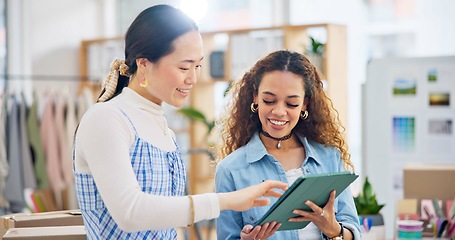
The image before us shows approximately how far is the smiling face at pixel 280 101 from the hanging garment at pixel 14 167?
3524mm

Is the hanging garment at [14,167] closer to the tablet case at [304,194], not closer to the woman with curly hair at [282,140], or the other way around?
the woman with curly hair at [282,140]

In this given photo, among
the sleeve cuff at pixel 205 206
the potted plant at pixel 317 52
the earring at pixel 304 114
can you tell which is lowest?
the sleeve cuff at pixel 205 206

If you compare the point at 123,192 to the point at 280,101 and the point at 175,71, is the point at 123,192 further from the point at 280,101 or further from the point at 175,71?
the point at 280,101

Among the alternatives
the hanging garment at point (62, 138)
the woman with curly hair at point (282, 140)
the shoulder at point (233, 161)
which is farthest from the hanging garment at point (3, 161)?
the shoulder at point (233, 161)

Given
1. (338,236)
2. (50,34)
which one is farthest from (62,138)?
(338,236)

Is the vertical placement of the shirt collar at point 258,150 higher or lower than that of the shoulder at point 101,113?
lower

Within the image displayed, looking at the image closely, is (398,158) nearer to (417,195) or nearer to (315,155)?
(417,195)

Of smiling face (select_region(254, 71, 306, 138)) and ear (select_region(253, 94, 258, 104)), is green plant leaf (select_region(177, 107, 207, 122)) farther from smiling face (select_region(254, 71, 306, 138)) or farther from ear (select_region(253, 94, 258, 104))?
smiling face (select_region(254, 71, 306, 138))

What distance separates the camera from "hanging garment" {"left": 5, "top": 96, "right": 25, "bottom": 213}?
5184mm

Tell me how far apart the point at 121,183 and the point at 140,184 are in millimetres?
102

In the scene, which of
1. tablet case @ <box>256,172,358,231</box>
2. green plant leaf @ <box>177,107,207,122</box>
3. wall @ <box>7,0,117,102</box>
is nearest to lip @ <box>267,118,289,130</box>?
tablet case @ <box>256,172,358,231</box>

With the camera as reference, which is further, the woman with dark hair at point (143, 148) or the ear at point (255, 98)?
the ear at point (255, 98)

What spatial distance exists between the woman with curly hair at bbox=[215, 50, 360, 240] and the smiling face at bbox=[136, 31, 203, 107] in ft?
1.47

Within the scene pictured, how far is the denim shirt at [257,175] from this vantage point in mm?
2029
